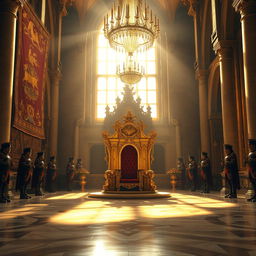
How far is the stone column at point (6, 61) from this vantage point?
764 centimetres

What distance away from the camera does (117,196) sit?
8602mm

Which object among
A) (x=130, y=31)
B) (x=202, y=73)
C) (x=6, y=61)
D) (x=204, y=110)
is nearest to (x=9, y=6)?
(x=6, y=61)

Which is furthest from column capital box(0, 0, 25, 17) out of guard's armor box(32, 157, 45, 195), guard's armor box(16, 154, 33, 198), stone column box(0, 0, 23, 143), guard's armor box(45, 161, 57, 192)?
guard's armor box(45, 161, 57, 192)

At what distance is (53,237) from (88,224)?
85cm

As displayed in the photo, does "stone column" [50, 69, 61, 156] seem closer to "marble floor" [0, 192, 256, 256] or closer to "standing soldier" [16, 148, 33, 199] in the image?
"standing soldier" [16, 148, 33, 199]

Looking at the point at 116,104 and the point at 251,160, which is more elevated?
the point at 116,104

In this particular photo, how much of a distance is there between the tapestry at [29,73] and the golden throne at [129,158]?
2552mm

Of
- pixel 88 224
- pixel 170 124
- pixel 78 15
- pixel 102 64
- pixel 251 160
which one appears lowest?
pixel 88 224

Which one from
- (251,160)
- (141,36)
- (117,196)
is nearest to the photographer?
(251,160)

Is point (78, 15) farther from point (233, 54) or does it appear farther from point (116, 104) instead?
point (233, 54)

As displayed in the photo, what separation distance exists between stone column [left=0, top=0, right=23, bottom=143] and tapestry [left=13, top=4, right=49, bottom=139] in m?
1.09

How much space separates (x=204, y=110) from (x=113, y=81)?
17.4 ft

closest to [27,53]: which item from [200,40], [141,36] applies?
[141,36]

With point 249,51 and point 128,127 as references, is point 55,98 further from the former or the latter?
point 249,51
